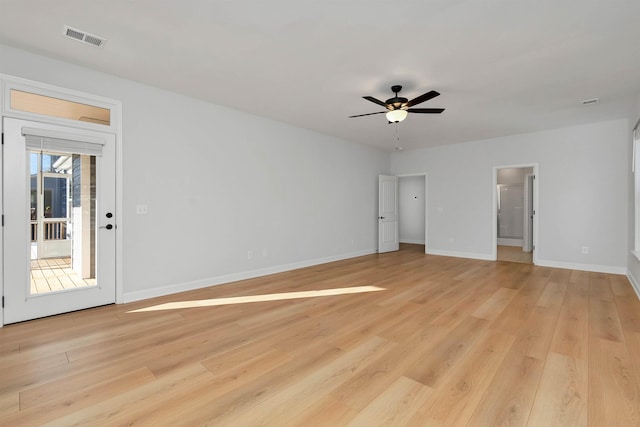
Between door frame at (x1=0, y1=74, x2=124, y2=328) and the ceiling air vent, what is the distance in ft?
2.54

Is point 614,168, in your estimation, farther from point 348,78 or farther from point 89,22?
point 89,22

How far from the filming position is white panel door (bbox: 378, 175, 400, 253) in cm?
796

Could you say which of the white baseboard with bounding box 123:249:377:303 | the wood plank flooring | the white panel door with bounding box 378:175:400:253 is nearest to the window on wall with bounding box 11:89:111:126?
the wood plank flooring

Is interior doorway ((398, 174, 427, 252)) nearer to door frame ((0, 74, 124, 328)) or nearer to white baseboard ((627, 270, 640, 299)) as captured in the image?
white baseboard ((627, 270, 640, 299))

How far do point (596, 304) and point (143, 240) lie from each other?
19.0 feet

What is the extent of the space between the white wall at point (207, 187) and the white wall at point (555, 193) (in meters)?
2.95

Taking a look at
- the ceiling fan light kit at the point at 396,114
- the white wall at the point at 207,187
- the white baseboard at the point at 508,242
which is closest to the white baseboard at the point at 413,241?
the white baseboard at the point at 508,242

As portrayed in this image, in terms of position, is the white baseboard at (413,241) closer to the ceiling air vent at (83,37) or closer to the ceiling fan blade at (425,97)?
the ceiling fan blade at (425,97)

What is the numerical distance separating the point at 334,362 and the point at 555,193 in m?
6.13

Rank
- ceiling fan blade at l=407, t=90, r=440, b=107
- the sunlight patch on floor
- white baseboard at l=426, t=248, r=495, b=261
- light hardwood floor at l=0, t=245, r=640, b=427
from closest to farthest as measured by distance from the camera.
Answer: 1. light hardwood floor at l=0, t=245, r=640, b=427
2. ceiling fan blade at l=407, t=90, r=440, b=107
3. the sunlight patch on floor
4. white baseboard at l=426, t=248, r=495, b=261

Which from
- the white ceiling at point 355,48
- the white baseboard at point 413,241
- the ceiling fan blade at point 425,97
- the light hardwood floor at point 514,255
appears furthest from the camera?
the white baseboard at point 413,241

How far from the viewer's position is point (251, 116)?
520 cm

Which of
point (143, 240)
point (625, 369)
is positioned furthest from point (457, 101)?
point (143, 240)

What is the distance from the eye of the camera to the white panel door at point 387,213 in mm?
7957
